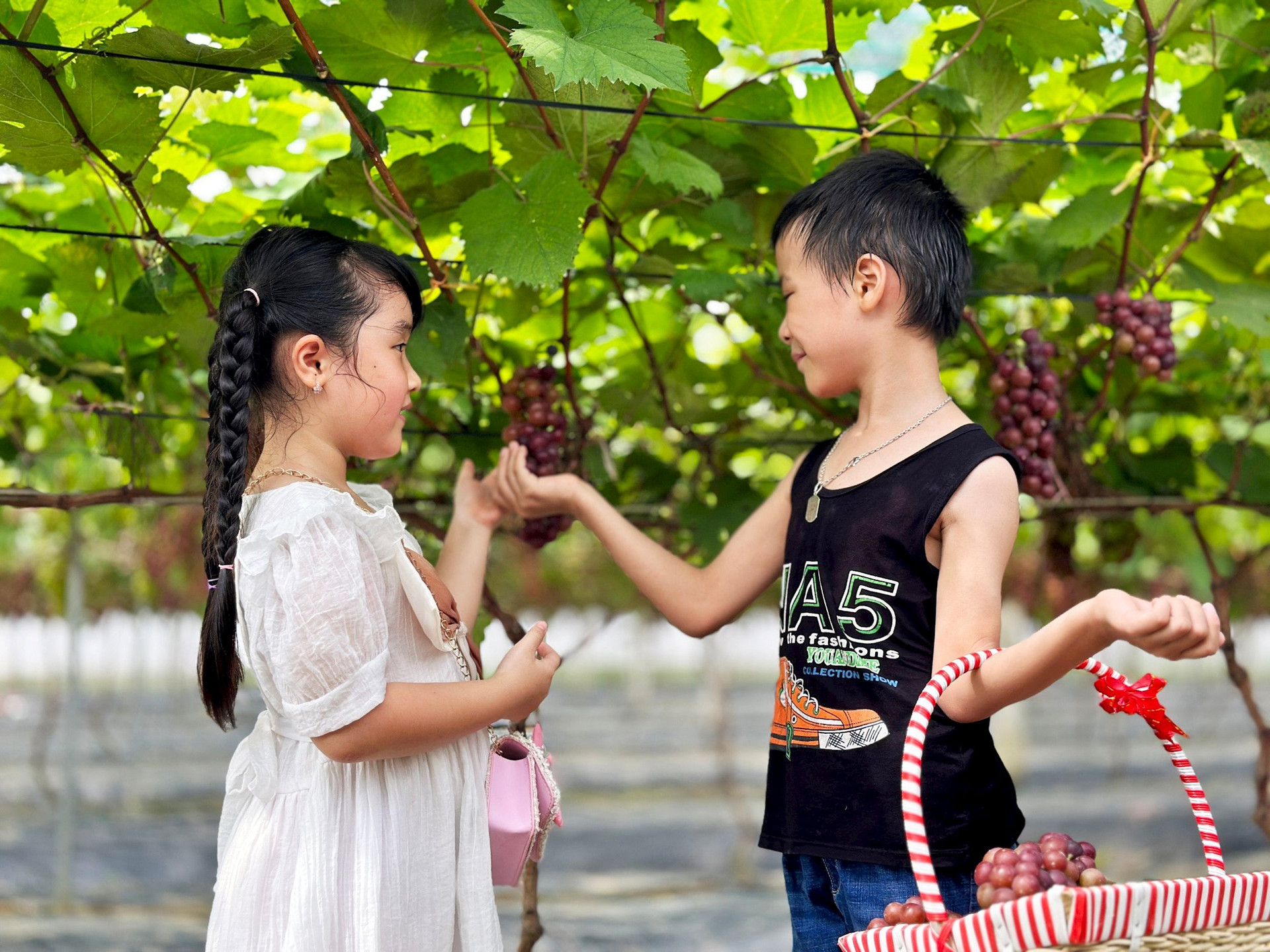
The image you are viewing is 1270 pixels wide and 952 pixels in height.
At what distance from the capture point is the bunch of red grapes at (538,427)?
65.8 inches

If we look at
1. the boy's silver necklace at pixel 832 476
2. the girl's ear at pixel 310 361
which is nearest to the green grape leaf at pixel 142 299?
the girl's ear at pixel 310 361

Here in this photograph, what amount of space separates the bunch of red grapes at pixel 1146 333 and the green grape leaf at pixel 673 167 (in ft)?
2.40

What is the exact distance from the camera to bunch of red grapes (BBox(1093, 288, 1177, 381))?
1.77 m

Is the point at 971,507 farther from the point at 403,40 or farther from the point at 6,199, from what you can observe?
the point at 6,199

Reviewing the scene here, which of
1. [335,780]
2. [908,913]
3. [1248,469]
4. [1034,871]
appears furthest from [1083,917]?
[1248,469]

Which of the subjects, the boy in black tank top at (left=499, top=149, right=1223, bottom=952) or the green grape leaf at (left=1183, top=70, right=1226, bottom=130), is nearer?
the boy in black tank top at (left=499, top=149, right=1223, bottom=952)

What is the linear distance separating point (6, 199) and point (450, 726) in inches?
60.0

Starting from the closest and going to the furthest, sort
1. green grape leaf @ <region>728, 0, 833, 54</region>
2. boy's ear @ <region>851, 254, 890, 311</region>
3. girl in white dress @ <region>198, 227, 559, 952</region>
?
girl in white dress @ <region>198, 227, 559, 952</region>
boy's ear @ <region>851, 254, 890, 311</region>
green grape leaf @ <region>728, 0, 833, 54</region>

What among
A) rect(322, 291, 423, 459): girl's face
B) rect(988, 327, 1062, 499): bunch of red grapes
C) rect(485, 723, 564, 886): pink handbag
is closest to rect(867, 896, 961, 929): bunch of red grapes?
rect(485, 723, 564, 886): pink handbag

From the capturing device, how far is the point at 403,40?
143 cm

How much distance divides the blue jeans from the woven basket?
0.30 meters

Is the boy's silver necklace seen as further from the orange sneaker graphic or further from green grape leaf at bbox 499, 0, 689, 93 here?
green grape leaf at bbox 499, 0, 689, 93

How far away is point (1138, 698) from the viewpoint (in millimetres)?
1044

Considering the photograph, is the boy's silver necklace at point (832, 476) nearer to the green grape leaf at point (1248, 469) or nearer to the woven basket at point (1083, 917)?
the woven basket at point (1083, 917)
